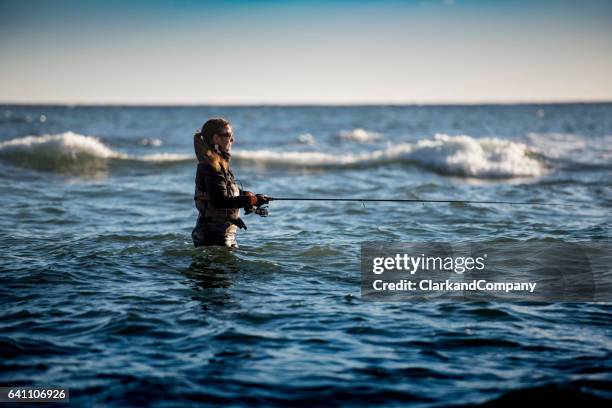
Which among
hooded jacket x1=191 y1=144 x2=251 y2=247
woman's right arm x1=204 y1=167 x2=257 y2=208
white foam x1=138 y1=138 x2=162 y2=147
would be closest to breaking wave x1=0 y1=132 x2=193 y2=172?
white foam x1=138 y1=138 x2=162 y2=147

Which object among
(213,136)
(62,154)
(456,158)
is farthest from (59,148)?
(213,136)

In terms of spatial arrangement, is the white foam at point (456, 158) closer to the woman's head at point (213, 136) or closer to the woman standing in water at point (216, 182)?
the woman standing in water at point (216, 182)

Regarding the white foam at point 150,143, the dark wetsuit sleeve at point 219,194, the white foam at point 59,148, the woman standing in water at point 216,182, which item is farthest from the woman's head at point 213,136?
the white foam at point 150,143

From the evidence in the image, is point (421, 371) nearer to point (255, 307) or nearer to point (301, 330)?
point (301, 330)

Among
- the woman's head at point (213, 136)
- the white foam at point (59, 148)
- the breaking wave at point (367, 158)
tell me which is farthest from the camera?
the white foam at point (59, 148)

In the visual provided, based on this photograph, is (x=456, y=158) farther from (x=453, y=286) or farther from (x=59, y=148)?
(x=453, y=286)

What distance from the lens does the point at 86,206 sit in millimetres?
14797

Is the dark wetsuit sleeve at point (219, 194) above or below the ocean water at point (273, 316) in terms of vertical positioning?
above

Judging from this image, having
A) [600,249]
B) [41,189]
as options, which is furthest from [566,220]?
[41,189]

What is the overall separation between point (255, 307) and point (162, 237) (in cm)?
459

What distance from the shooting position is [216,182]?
25.8ft

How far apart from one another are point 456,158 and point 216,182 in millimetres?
16506

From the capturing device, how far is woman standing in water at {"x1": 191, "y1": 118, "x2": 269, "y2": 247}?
7863mm

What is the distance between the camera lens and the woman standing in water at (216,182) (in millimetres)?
7863
